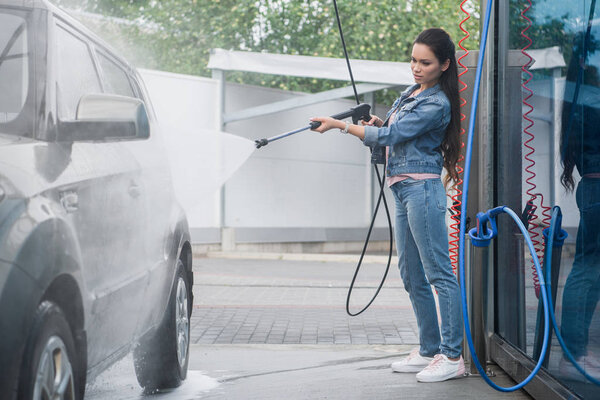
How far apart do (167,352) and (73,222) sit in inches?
67.6

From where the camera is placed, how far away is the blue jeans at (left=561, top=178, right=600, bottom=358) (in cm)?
343

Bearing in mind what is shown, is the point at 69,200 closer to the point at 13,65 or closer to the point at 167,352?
the point at 13,65

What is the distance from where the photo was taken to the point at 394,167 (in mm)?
4902

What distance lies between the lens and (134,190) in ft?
13.2

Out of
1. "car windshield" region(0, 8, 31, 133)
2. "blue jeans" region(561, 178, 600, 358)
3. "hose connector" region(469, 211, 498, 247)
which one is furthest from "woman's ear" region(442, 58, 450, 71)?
"car windshield" region(0, 8, 31, 133)

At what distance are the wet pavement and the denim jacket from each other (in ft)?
3.87

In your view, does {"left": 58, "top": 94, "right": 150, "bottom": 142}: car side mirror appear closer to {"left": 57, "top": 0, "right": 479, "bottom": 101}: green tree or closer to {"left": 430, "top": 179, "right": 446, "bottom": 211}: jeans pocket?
{"left": 430, "top": 179, "right": 446, "bottom": 211}: jeans pocket

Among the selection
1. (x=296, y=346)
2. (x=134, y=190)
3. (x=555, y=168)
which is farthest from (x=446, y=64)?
(x=296, y=346)

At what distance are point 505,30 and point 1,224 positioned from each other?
3.32m

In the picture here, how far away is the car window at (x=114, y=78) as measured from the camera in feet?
14.4

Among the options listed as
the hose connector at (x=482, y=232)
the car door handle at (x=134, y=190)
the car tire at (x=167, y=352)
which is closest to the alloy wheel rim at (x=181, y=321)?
the car tire at (x=167, y=352)

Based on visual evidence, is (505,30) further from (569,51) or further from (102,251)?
(102,251)

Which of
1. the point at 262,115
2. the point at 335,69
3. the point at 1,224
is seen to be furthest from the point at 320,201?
the point at 1,224

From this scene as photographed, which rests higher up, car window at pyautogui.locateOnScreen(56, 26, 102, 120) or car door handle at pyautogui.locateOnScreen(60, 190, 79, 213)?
car window at pyautogui.locateOnScreen(56, 26, 102, 120)
